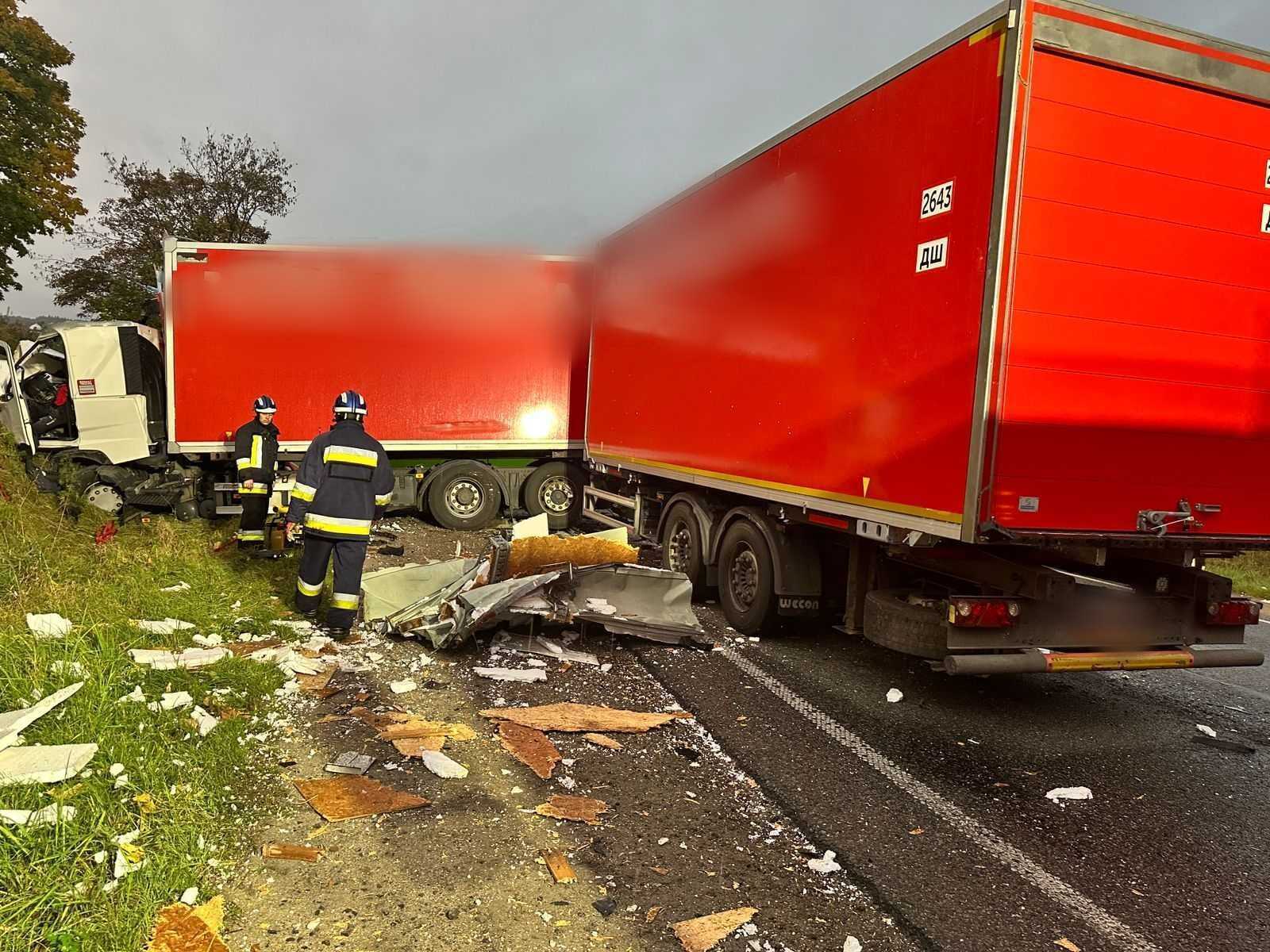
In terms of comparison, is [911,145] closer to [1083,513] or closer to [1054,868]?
[1083,513]

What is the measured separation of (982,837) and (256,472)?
279 inches

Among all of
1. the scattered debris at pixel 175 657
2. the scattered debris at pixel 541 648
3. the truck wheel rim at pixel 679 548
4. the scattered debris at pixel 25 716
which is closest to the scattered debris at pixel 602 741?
the scattered debris at pixel 541 648

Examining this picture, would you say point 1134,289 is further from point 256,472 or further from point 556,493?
point 556,493

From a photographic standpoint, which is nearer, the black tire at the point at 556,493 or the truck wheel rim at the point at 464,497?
the truck wheel rim at the point at 464,497

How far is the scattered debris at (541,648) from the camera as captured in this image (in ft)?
18.1

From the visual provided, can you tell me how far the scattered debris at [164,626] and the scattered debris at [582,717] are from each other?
7.62ft

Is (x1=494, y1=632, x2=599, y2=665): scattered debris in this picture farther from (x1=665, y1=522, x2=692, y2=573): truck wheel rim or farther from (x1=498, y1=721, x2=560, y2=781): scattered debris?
(x1=665, y1=522, x2=692, y2=573): truck wheel rim

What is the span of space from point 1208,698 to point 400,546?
7.96m

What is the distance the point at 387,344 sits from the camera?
10.6 m

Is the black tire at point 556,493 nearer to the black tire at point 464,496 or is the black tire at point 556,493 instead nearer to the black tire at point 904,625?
the black tire at point 464,496

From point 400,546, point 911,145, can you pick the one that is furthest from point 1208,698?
point 400,546

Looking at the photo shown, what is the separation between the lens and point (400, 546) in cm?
979

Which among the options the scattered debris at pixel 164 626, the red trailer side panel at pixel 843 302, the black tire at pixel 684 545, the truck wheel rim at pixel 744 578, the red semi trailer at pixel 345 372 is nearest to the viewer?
the red trailer side panel at pixel 843 302

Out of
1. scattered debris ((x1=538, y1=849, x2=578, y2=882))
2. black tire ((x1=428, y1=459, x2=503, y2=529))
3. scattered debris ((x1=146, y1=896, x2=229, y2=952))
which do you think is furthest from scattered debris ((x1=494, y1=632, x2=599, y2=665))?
black tire ((x1=428, y1=459, x2=503, y2=529))
